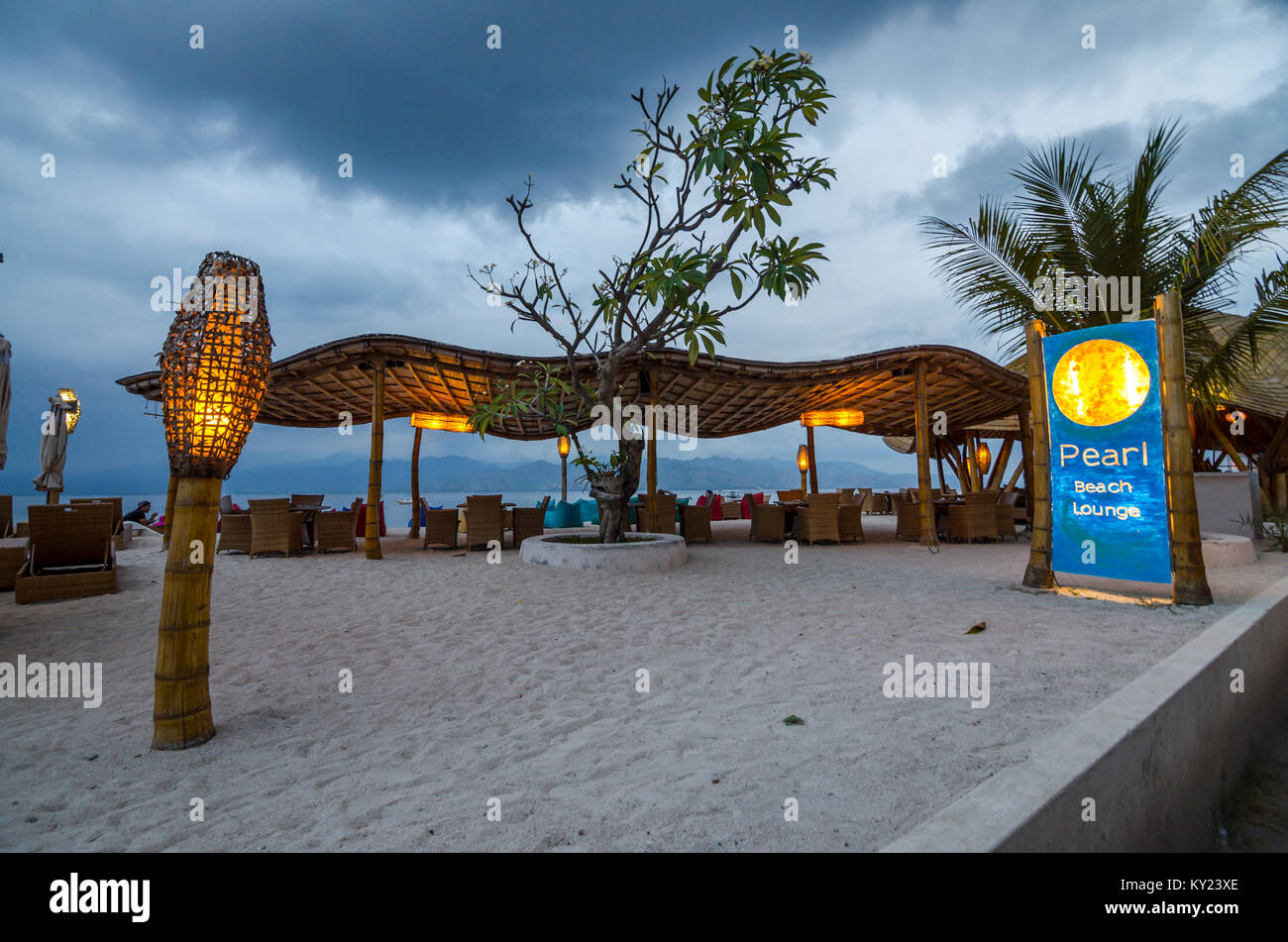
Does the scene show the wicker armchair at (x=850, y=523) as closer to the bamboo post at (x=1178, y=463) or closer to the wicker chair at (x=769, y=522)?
the wicker chair at (x=769, y=522)

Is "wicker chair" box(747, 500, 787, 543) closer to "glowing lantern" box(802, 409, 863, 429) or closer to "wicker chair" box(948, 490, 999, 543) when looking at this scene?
"glowing lantern" box(802, 409, 863, 429)

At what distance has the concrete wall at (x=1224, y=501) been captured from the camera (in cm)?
940

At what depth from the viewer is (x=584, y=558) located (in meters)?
6.34

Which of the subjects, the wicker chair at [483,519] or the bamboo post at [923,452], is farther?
the bamboo post at [923,452]

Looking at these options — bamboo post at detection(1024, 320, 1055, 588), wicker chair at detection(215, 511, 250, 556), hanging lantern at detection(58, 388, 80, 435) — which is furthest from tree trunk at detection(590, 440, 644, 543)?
hanging lantern at detection(58, 388, 80, 435)

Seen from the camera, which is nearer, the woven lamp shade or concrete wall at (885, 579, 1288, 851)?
concrete wall at (885, 579, 1288, 851)

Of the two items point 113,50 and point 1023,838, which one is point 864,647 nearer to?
point 1023,838

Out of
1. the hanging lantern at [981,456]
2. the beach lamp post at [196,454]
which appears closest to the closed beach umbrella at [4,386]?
the beach lamp post at [196,454]

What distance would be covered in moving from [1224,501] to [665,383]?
34.2 feet

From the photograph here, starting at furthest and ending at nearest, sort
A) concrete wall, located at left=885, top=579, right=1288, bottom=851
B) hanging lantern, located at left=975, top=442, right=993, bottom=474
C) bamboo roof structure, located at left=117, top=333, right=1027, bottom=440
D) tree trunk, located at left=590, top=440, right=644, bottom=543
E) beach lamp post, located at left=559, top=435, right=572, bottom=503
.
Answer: hanging lantern, located at left=975, top=442, right=993, bottom=474 → beach lamp post, located at left=559, top=435, right=572, bottom=503 → bamboo roof structure, located at left=117, top=333, right=1027, bottom=440 → tree trunk, located at left=590, top=440, right=644, bottom=543 → concrete wall, located at left=885, top=579, right=1288, bottom=851

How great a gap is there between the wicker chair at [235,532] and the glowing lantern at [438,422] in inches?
136

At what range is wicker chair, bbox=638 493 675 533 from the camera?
971cm

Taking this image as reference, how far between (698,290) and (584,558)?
3363 mm

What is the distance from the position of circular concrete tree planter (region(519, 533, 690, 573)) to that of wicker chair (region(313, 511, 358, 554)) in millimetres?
3771
